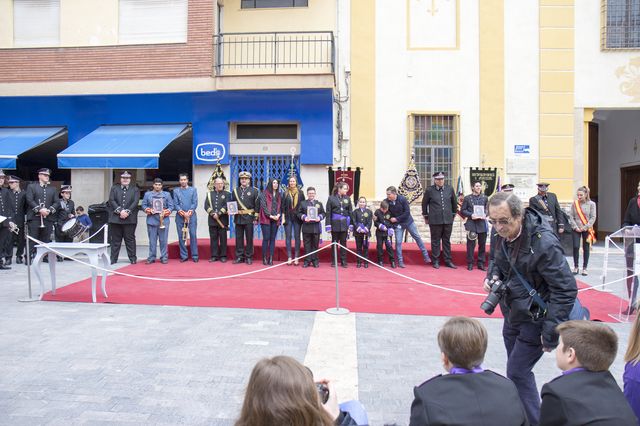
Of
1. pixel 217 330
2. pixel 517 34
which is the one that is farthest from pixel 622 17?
pixel 217 330

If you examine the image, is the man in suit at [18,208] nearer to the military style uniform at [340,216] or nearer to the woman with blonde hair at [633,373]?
the military style uniform at [340,216]

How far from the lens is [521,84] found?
1332 centimetres

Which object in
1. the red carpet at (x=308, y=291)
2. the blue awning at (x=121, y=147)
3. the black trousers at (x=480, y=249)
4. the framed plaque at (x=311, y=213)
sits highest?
the blue awning at (x=121, y=147)

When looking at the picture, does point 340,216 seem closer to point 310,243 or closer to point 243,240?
point 310,243

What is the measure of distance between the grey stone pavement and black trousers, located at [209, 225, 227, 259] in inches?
174

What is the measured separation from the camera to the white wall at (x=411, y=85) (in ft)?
43.7

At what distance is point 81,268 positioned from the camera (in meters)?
10.4

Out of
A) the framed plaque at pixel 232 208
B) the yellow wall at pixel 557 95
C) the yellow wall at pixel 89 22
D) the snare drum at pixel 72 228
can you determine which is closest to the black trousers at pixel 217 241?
the framed plaque at pixel 232 208

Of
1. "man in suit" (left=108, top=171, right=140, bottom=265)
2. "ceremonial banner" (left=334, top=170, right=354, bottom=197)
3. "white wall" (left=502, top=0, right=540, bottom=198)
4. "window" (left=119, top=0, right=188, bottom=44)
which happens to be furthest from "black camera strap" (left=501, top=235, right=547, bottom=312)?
"window" (left=119, top=0, right=188, bottom=44)

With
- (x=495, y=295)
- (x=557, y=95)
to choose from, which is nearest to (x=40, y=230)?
(x=495, y=295)

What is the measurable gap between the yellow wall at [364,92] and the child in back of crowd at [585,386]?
439 inches

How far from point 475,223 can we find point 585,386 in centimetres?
863

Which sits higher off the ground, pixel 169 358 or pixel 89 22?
pixel 89 22

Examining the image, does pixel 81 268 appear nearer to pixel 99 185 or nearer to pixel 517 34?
pixel 99 185
